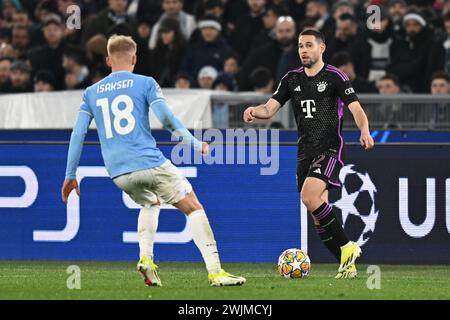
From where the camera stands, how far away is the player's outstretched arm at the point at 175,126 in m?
9.38

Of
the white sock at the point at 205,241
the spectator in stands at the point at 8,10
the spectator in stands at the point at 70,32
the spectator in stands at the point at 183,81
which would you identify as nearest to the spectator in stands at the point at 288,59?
Result: the spectator in stands at the point at 183,81

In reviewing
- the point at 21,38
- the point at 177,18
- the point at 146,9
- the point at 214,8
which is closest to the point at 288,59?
the point at 214,8

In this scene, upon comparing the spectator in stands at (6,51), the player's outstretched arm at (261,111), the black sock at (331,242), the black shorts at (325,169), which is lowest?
the black sock at (331,242)

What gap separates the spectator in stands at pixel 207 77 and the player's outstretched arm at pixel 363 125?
6.32 meters

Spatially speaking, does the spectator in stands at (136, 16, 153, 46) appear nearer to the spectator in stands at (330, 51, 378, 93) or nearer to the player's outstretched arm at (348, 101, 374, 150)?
the spectator in stands at (330, 51, 378, 93)

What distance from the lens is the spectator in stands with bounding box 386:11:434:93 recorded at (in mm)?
16500

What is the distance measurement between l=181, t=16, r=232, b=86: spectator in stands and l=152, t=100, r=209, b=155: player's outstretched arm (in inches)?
320

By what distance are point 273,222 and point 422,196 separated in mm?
1610

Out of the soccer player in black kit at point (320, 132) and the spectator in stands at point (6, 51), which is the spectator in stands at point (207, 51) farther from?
the soccer player in black kit at point (320, 132)

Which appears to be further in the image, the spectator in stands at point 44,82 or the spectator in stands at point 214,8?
the spectator in stands at point 214,8

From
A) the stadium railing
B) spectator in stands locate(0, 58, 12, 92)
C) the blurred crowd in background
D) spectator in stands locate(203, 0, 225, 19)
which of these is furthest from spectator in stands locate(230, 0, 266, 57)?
spectator in stands locate(0, 58, 12, 92)

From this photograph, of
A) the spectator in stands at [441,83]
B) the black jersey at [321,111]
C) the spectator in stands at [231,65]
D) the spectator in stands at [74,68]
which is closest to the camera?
the black jersey at [321,111]

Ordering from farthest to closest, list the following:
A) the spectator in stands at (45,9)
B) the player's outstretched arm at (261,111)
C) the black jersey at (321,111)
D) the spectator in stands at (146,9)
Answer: the spectator in stands at (45,9) → the spectator in stands at (146,9) → the black jersey at (321,111) → the player's outstretched arm at (261,111)

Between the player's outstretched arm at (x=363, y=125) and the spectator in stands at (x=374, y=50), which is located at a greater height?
the spectator in stands at (x=374, y=50)
